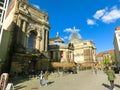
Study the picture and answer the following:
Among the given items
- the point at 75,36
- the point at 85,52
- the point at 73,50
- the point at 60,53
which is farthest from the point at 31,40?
the point at 75,36

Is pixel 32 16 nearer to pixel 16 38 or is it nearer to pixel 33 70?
pixel 16 38

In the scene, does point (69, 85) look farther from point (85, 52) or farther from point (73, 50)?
point (85, 52)

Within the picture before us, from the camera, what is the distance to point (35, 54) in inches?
1243

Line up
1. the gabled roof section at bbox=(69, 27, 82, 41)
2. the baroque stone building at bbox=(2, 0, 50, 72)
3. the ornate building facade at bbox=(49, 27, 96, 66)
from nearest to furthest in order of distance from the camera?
the baroque stone building at bbox=(2, 0, 50, 72), the ornate building facade at bbox=(49, 27, 96, 66), the gabled roof section at bbox=(69, 27, 82, 41)

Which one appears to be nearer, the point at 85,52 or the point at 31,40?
the point at 31,40

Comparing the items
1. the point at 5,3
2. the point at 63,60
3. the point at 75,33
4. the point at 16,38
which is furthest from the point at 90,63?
the point at 5,3

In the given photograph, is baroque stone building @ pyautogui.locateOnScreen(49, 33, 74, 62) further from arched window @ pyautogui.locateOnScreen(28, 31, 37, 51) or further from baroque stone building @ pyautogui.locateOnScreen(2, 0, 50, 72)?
arched window @ pyautogui.locateOnScreen(28, 31, 37, 51)

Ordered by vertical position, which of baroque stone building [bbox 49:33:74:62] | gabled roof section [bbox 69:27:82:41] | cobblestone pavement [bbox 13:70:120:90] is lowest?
cobblestone pavement [bbox 13:70:120:90]

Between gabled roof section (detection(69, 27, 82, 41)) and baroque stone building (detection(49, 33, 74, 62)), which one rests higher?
gabled roof section (detection(69, 27, 82, 41))

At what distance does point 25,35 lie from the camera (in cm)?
3294

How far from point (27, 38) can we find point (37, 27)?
553 centimetres

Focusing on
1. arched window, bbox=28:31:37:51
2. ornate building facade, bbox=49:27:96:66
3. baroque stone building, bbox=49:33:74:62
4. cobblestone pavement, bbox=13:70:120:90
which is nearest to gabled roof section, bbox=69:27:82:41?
ornate building facade, bbox=49:27:96:66

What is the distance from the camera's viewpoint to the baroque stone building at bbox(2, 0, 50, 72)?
28.1 meters

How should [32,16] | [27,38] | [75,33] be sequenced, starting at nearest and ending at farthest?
[27,38] → [32,16] → [75,33]
